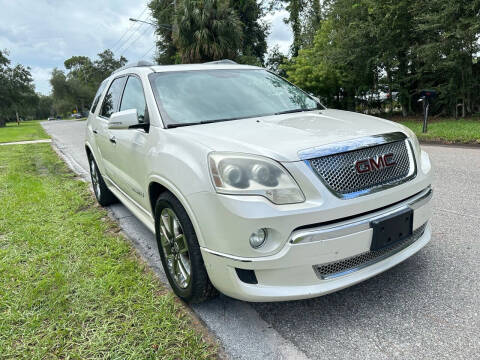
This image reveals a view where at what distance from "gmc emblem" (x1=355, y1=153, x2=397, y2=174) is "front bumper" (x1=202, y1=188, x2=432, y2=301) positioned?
257 millimetres

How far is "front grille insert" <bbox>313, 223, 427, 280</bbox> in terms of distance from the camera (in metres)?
2.06

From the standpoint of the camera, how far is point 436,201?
4289mm

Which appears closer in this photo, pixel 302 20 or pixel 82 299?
pixel 82 299

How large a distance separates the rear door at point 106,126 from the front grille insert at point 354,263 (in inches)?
100

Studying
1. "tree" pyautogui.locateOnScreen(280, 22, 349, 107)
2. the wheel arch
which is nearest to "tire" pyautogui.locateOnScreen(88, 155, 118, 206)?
the wheel arch

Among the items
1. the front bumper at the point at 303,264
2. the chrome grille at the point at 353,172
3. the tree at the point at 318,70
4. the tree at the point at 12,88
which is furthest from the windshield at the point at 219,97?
the tree at the point at 12,88

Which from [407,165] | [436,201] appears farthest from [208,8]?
[407,165]

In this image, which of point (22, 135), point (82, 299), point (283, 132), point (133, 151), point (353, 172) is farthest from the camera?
Answer: point (22, 135)

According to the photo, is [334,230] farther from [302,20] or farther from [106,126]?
[302,20]

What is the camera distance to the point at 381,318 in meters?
2.22

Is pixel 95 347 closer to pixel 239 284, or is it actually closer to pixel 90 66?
pixel 239 284

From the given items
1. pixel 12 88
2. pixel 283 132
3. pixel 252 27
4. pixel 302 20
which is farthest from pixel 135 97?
pixel 12 88

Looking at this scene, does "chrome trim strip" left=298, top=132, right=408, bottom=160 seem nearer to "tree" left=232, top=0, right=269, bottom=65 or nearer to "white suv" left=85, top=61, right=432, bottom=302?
"white suv" left=85, top=61, right=432, bottom=302

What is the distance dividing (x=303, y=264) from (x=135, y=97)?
232 centimetres
